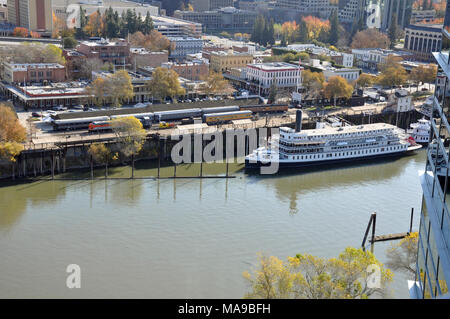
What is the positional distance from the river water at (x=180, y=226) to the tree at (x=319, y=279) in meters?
2.06

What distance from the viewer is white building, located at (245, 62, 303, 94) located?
35.2m

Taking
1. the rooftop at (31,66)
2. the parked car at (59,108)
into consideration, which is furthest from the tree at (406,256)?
the rooftop at (31,66)

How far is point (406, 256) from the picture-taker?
13492 mm

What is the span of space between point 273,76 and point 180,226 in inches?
796

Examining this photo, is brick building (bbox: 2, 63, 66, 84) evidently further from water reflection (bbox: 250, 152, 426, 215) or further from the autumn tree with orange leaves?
water reflection (bbox: 250, 152, 426, 215)

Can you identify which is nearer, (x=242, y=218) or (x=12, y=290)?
(x=12, y=290)

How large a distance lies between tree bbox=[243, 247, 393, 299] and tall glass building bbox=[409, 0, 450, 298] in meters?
4.34

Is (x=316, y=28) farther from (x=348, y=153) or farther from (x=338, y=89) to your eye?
(x=348, y=153)

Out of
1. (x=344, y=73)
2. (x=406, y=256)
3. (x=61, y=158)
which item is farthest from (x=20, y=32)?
(x=406, y=256)

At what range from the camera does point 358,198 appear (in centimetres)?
2002

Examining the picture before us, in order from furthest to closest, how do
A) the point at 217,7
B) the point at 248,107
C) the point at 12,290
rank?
the point at 217,7
the point at 248,107
the point at 12,290

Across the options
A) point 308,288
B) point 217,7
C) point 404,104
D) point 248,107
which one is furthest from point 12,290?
point 217,7
